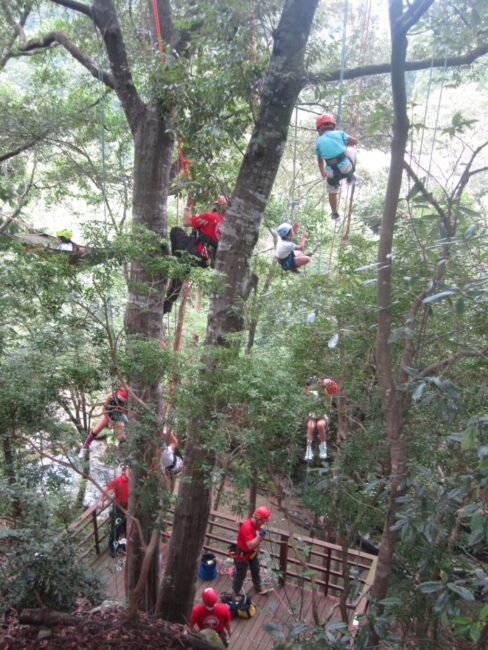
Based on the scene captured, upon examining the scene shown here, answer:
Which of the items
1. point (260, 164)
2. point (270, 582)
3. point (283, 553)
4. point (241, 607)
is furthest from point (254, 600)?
point (260, 164)

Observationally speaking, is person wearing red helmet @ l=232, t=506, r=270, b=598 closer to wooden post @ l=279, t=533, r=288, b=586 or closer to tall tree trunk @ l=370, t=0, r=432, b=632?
wooden post @ l=279, t=533, r=288, b=586

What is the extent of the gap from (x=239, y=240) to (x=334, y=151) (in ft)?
3.77

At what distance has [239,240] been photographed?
4.54 meters

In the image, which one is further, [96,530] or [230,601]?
[96,530]

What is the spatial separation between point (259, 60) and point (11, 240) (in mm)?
2671

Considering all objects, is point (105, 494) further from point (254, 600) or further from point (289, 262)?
point (254, 600)

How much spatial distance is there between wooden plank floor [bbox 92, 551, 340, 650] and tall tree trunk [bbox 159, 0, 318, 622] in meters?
0.69

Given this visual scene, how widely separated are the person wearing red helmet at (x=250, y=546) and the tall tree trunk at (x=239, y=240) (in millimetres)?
529

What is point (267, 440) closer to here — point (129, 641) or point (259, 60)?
point (129, 641)

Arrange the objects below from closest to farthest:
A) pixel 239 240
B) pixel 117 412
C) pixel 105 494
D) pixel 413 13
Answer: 1. pixel 413 13
2. pixel 105 494
3. pixel 117 412
4. pixel 239 240

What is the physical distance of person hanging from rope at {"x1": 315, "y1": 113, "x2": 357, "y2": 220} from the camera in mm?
4305

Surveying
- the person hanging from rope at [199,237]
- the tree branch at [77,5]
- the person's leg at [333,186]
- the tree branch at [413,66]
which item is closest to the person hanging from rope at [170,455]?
the person hanging from rope at [199,237]

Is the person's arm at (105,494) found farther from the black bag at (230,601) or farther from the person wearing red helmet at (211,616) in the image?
the black bag at (230,601)

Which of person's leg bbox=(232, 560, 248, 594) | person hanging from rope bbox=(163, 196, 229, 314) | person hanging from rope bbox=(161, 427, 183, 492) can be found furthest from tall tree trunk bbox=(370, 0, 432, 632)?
person's leg bbox=(232, 560, 248, 594)
